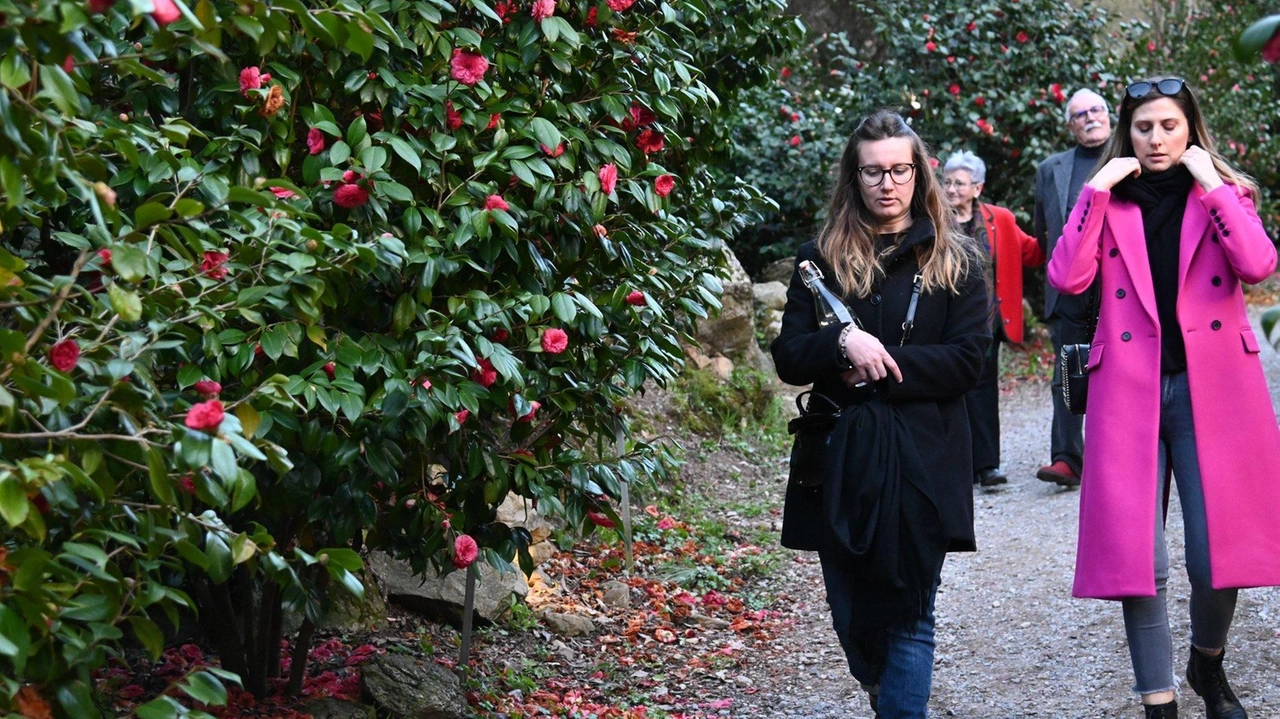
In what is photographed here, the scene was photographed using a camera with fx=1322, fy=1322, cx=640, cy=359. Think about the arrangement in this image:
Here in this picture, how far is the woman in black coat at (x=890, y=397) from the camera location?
3420 mm

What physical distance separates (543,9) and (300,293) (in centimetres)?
116

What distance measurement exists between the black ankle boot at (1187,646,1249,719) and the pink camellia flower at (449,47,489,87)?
2.58 metres

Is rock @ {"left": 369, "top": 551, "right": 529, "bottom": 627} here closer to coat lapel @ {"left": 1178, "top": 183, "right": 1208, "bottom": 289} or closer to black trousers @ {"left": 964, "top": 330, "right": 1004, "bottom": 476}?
coat lapel @ {"left": 1178, "top": 183, "right": 1208, "bottom": 289}

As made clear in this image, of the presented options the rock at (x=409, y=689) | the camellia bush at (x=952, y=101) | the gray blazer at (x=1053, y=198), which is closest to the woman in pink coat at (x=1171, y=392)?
the rock at (x=409, y=689)

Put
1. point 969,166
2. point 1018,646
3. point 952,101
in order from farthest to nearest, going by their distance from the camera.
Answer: point 952,101 → point 969,166 → point 1018,646

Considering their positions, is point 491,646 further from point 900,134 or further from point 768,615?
point 900,134

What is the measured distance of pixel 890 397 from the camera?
3.49m

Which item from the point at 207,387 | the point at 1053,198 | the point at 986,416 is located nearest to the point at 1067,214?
the point at 1053,198

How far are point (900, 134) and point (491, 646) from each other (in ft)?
8.00

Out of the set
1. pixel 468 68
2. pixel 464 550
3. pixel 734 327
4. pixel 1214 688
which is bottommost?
pixel 1214 688

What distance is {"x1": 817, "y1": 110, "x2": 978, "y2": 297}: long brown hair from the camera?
3564 millimetres

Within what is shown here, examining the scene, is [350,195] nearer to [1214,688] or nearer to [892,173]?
[892,173]

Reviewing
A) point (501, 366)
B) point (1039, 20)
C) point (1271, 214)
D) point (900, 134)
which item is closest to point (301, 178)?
point (501, 366)

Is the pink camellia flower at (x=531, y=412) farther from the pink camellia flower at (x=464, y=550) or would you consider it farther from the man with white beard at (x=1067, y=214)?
the man with white beard at (x=1067, y=214)
